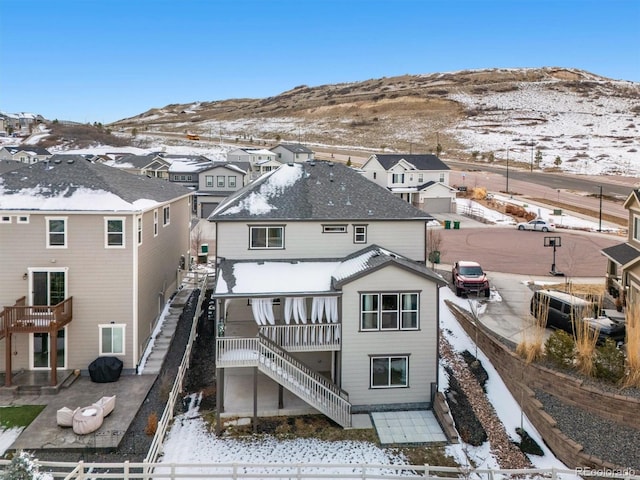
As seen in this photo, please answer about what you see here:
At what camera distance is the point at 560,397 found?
54.0 ft

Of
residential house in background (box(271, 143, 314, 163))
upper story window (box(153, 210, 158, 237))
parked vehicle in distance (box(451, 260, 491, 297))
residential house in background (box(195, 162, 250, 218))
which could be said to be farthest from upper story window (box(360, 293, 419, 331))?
residential house in background (box(271, 143, 314, 163))

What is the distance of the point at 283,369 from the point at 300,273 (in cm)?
371

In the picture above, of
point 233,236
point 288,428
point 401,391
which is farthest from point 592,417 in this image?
point 233,236

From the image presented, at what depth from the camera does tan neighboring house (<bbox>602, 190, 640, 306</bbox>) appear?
70.1ft

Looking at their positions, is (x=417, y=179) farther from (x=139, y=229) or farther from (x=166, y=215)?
(x=139, y=229)

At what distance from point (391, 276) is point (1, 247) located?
14254mm

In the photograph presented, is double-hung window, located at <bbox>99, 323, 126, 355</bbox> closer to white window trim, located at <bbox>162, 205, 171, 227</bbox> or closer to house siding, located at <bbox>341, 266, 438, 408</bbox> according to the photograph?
white window trim, located at <bbox>162, 205, 171, 227</bbox>

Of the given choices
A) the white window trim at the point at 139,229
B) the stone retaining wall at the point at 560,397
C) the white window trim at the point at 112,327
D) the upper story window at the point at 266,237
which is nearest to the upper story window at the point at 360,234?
the upper story window at the point at 266,237

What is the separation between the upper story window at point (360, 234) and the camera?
65.3 feet

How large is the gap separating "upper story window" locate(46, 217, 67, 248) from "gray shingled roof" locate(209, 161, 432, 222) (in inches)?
214

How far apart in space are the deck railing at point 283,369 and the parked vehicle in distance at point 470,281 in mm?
11892

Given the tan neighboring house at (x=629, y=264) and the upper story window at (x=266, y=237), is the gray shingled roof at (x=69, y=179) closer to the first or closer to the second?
the upper story window at (x=266, y=237)

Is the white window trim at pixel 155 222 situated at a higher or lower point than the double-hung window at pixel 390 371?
higher

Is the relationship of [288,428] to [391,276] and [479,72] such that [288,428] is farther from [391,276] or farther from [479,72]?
[479,72]
